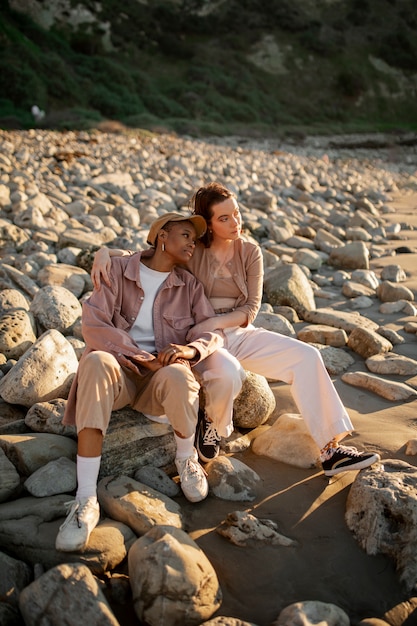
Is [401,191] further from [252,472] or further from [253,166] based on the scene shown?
[252,472]

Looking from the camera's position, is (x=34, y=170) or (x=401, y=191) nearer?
(x=34, y=170)

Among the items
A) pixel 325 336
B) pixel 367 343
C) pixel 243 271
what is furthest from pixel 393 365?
pixel 243 271

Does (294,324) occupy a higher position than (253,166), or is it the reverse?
(253,166)

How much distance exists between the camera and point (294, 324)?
15.9 feet

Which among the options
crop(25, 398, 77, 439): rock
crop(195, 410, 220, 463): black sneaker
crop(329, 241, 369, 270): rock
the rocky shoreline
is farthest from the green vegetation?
crop(195, 410, 220, 463): black sneaker

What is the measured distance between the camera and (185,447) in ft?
8.88

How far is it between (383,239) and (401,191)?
6659mm

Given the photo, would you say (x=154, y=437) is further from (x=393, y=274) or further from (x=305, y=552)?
(x=393, y=274)

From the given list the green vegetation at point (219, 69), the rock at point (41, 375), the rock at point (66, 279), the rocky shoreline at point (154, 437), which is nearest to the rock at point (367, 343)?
the rocky shoreline at point (154, 437)

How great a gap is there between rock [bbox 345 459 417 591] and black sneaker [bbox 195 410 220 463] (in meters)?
0.70

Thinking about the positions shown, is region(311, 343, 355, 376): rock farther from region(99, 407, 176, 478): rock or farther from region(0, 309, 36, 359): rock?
region(0, 309, 36, 359): rock

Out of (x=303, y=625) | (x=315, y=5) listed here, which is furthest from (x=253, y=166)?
(x=315, y=5)

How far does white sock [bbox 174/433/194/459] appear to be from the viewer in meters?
2.70

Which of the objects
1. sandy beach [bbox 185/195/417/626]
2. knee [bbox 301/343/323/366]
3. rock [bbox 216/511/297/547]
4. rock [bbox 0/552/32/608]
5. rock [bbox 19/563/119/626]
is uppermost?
knee [bbox 301/343/323/366]
